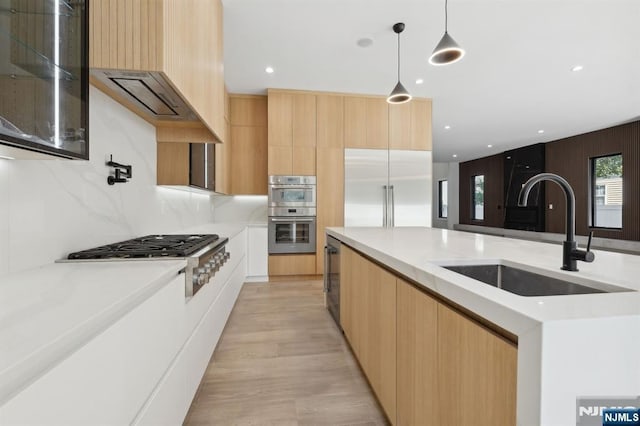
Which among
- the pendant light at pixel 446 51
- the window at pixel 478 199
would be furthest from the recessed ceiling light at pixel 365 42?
the window at pixel 478 199

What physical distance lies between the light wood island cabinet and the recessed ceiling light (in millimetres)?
2466

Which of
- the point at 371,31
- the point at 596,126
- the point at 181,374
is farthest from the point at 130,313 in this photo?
the point at 596,126

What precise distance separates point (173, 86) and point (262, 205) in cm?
347

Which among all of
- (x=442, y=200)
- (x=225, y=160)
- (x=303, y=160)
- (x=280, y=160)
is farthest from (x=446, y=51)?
(x=442, y=200)

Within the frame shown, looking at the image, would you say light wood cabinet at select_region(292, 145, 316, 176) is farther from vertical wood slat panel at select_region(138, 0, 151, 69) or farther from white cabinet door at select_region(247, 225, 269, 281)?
vertical wood slat panel at select_region(138, 0, 151, 69)

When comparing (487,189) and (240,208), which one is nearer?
(240,208)

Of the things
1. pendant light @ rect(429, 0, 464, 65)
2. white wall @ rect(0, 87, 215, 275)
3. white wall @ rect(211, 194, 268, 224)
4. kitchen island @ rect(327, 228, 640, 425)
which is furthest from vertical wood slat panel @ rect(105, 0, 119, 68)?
white wall @ rect(211, 194, 268, 224)

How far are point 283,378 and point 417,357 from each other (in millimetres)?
1131

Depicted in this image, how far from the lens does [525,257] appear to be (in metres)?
1.23

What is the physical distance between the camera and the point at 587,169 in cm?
681

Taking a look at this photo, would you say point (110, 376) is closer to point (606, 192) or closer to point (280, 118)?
point (280, 118)

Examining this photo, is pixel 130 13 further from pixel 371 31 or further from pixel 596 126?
pixel 596 126

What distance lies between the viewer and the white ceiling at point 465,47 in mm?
2574

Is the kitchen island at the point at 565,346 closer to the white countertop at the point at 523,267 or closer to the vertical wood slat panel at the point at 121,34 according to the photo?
the white countertop at the point at 523,267
